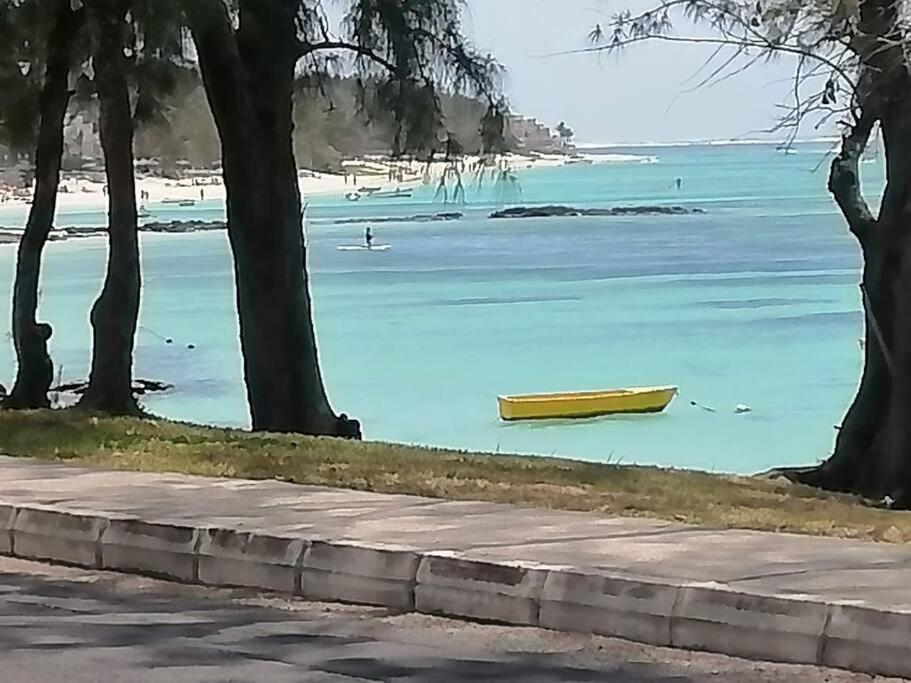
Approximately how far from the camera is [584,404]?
135ft

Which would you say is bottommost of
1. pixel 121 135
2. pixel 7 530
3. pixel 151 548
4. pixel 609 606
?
pixel 7 530

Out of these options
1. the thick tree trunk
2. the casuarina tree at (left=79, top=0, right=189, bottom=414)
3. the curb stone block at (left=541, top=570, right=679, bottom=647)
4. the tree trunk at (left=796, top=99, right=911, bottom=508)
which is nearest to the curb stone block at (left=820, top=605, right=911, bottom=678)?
the curb stone block at (left=541, top=570, right=679, bottom=647)

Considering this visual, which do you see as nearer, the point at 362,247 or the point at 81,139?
the point at 81,139

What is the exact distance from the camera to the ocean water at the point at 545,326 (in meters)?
39.1

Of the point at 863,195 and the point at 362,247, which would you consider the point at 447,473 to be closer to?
the point at 863,195

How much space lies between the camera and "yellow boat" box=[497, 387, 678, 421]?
40000 mm

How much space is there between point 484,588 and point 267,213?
37.0 feet

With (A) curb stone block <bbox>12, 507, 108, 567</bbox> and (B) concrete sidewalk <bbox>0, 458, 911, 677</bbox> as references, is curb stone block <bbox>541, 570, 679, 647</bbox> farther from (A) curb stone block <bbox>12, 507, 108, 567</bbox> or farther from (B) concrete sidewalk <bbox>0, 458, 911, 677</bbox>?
(A) curb stone block <bbox>12, 507, 108, 567</bbox>

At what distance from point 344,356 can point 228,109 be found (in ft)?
111

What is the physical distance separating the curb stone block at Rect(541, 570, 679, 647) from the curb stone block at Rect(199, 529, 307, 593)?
5.10ft

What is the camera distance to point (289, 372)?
1964 cm

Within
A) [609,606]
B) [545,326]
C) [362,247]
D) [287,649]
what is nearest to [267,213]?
[609,606]

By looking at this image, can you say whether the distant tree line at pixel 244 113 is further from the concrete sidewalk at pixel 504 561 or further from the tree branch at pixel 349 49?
the concrete sidewalk at pixel 504 561

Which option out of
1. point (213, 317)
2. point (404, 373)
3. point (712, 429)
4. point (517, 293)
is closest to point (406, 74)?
point (712, 429)
